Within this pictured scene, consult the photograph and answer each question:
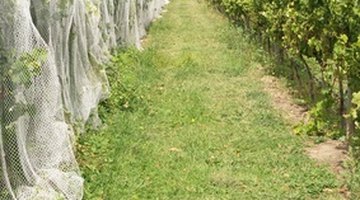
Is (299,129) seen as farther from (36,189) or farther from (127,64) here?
(127,64)

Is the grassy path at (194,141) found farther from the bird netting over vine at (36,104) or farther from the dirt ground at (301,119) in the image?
the bird netting over vine at (36,104)

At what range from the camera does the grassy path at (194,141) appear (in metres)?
5.29

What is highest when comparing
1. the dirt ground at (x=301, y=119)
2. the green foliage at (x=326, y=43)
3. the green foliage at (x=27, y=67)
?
the green foliage at (x=27, y=67)

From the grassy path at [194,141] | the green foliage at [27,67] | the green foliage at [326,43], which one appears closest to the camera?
the green foliage at [27,67]

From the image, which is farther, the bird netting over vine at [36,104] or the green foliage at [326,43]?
the green foliage at [326,43]

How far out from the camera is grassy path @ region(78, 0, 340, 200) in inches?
208

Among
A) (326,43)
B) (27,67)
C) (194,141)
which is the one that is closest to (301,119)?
(326,43)

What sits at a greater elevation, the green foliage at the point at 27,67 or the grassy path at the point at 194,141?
the green foliage at the point at 27,67

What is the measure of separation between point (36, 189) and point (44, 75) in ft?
2.85

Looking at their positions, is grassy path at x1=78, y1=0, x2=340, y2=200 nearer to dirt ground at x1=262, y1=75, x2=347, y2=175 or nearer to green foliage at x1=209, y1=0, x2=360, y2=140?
dirt ground at x1=262, y1=75, x2=347, y2=175

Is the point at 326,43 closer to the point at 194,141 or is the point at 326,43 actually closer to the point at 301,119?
the point at 301,119

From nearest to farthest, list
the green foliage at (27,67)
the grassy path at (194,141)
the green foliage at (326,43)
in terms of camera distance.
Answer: the green foliage at (27,67) < the grassy path at (194,141) < the green foliage at (326,43)

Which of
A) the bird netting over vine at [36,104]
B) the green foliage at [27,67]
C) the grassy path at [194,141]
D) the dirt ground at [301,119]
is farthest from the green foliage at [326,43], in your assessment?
the green foliage at [27,67]

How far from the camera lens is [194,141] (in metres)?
6.63
